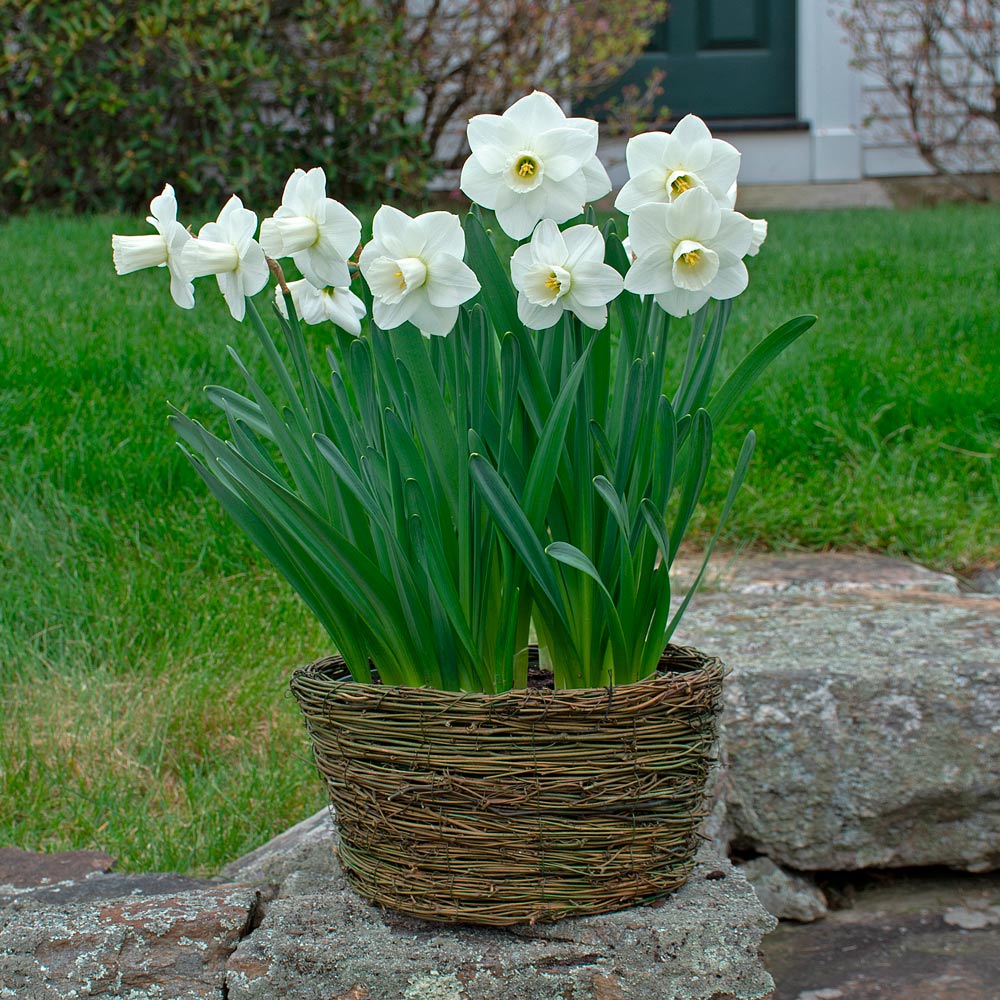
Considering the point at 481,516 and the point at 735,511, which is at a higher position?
the point at 481,516

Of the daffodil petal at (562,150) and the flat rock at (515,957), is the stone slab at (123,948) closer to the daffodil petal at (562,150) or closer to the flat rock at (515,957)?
the flat rock at (515,957)

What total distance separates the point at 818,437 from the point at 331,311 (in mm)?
2205

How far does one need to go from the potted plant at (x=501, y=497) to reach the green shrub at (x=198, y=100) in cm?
433

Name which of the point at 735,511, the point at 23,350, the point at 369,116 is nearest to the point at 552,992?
the point at 735,511

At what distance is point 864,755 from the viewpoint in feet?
6.48

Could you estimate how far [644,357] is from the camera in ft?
4.20

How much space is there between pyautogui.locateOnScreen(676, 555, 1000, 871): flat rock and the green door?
6.73 m

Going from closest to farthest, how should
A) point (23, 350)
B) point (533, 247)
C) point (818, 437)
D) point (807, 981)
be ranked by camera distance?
1. point (533, 247)
2. point (807, 981)
3. point (818, 437)
4. point (23, 350)

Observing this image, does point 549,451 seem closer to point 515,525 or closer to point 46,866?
point 515,525

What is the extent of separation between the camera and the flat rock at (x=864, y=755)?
1961 millimetres

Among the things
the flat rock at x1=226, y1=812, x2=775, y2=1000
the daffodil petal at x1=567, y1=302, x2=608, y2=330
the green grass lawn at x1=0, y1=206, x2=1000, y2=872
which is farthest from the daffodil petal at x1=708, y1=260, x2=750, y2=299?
the green grass lawn at x1=0, y1=206, x2=1000, y2=872

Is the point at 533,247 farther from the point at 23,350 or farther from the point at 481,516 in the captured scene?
the point at 23,350

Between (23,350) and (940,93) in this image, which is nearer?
(23,350)

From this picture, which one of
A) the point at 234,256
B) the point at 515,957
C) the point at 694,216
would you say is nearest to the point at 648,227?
the point at 694,216
